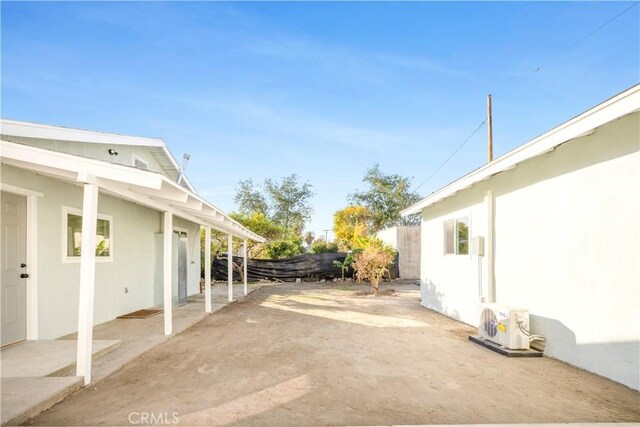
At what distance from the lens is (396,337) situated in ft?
20.3

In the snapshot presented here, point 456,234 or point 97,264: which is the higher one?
point 456,234

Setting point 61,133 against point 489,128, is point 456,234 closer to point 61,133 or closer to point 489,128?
point 489,128

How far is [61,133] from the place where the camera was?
586 centimetres

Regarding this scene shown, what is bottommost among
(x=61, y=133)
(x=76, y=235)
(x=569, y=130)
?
(x=76, y=235)

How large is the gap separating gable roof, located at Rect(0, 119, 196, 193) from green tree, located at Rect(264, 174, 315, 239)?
1969 centimetres

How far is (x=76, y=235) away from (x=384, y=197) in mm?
27542

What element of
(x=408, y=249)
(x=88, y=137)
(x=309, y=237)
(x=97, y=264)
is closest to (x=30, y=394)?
(x=97, y=264)

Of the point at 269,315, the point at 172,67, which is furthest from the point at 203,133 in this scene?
the point at 269,315

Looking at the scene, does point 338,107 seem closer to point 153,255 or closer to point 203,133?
point 203,133

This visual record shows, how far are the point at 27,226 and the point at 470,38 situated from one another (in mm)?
12229

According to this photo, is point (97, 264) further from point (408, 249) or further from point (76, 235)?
point (408, 249)

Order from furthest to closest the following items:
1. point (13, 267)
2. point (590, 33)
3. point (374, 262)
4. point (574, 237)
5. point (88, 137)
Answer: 1. point (374, 262)
2. point (590, 33)
3. point (88, 137)
4. point (13, 267)
5. point (574, 237)

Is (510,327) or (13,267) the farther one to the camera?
(510,327)

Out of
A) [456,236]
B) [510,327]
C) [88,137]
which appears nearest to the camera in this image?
[510,327]
